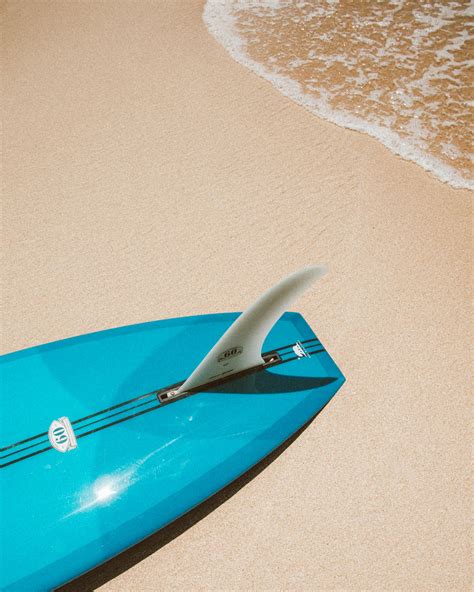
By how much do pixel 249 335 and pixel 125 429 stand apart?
0.78 metres

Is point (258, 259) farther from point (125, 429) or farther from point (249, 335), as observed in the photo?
point (125, 429)

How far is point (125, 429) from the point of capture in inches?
94.3

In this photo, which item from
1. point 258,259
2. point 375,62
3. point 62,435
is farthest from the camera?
point 375,62

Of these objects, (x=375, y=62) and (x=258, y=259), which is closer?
(x=258, y=259)

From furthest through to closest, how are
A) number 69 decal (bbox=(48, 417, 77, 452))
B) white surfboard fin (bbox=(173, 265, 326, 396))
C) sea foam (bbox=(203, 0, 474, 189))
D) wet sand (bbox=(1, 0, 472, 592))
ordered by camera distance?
sea foam (bbox=(203, 0, 474, 189)), wet sand (bbox=(1, 0, 472, 592)), number 69 decal (bbox=(48, 417, 77, 452)), white surfboard fin (bbox=(173, 265, 326, 396))

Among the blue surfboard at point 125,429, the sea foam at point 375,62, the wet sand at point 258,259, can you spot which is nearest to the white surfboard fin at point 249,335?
the blue surfboard at point 125,429

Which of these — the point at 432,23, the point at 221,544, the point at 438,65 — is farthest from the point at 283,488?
the point at 432,23

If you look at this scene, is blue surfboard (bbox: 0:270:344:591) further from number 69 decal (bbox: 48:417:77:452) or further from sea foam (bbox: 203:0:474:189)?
sea foam (bbox: 203:0:474:189)

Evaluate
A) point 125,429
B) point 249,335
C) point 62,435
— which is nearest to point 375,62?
point 249,335

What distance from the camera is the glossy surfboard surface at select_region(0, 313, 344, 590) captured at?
6.91 feet

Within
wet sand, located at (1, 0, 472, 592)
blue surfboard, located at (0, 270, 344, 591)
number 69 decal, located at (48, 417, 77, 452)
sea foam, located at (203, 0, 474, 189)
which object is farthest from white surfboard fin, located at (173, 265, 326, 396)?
sea foam, located at (203, 0, 474, 189)

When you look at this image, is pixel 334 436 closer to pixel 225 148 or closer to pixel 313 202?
pixel 313 202

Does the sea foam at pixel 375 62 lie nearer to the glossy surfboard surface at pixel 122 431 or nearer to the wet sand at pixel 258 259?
the wet sand at pixel 258 259

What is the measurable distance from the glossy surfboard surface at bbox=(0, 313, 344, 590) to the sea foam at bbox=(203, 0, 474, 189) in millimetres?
2922
